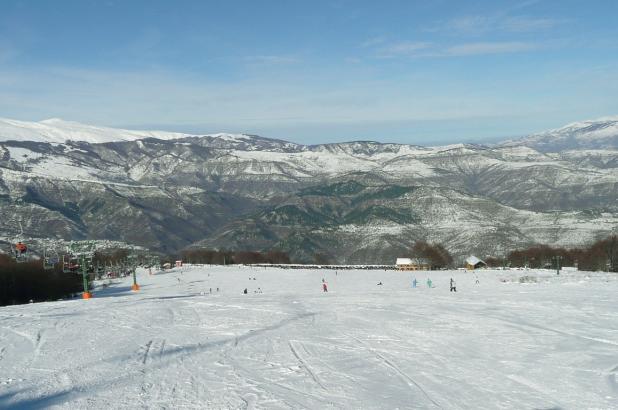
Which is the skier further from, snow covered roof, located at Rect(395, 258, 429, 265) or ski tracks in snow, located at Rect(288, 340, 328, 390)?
snow covered roof, located at Rect(395, 258, 429, 265)

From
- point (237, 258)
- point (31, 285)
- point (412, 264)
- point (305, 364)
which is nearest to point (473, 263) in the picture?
point (412, 264)

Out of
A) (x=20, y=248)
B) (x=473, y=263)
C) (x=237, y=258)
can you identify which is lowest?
(x=237, y=258)

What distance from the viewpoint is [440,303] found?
3788 centimetres

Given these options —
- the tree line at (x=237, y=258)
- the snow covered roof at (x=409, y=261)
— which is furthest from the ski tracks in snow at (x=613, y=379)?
the tree line at (x=237, y=258)

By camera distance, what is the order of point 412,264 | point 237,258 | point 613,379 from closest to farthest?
point 613,379 < point 412,264 < point 237,258

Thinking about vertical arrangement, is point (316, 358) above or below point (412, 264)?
above

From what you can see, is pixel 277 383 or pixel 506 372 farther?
pixel 506 372

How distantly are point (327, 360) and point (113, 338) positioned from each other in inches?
408

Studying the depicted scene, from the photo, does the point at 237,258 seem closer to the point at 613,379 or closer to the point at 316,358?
the point at 316,358

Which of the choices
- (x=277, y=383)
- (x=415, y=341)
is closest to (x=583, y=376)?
(x=415, y=341)

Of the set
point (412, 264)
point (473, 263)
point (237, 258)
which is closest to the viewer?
point (473, 263)

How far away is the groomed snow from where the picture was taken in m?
15.5

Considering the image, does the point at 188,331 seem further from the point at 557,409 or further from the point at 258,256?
the point at 258,256

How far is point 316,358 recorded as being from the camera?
20.3m
